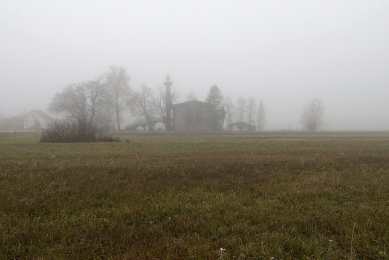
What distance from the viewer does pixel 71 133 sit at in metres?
24.0

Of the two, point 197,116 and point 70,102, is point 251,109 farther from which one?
point 70,102

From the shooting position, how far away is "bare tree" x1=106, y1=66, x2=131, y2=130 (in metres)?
65.8

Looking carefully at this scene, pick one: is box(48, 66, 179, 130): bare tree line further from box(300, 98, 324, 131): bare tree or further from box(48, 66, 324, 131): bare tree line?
box(300, 98, 324, 131): bare tree

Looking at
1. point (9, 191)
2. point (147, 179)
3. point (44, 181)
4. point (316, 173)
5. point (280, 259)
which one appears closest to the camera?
point (280, 259)

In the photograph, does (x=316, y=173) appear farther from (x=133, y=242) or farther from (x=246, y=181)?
(x=133, y=242)

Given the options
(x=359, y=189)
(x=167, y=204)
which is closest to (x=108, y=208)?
(x=167, y=204)

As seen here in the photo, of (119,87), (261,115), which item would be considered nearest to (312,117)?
(261,115)

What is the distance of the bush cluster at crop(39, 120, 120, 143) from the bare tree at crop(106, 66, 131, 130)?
41.2 metres

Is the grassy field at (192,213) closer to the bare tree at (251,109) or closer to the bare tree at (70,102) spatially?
the bare tree at (70,102)

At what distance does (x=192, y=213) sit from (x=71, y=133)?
74.7ft

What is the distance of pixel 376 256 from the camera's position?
3.25 metres

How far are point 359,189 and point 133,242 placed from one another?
5.60 metres

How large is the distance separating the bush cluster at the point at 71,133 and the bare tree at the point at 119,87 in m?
41.2

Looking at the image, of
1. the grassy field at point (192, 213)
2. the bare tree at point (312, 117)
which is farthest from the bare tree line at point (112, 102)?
the grassy field at point (192, 213)
